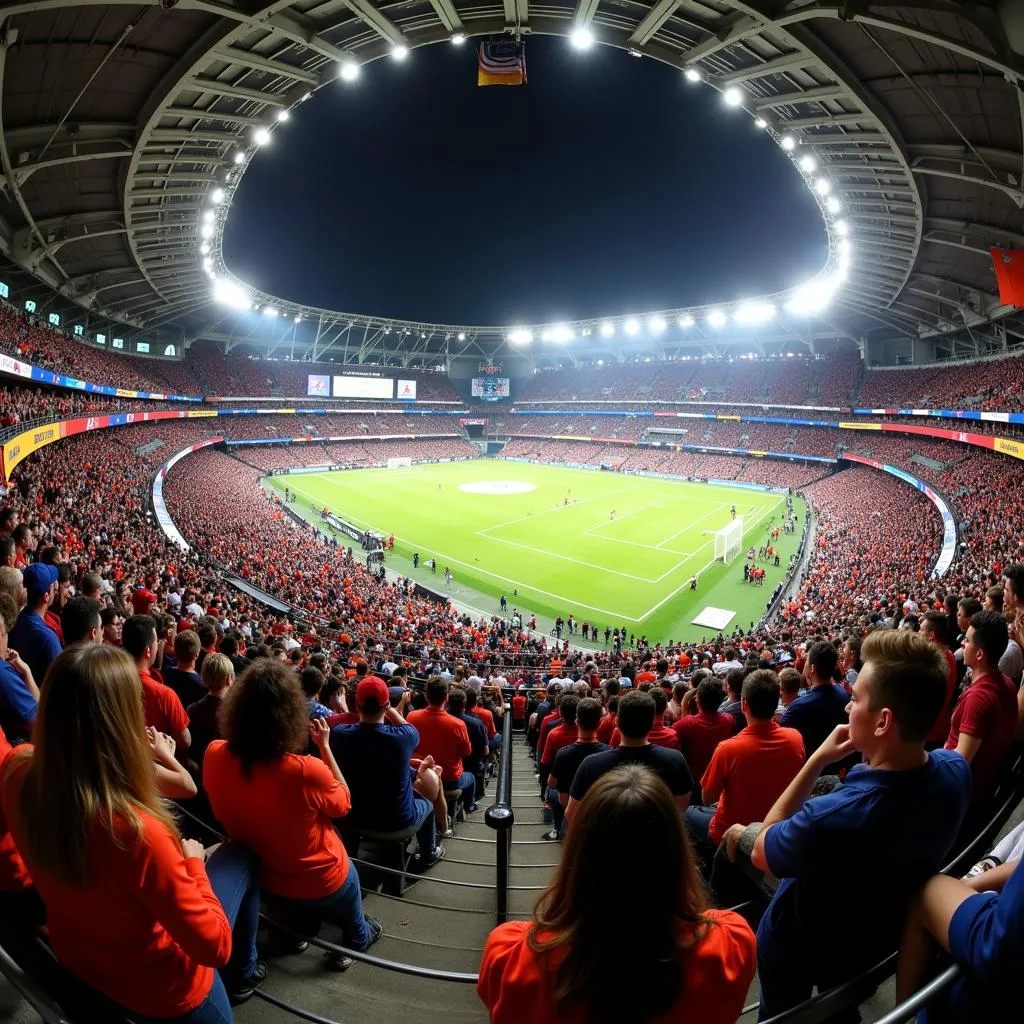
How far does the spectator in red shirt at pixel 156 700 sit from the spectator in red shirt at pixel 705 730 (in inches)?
168

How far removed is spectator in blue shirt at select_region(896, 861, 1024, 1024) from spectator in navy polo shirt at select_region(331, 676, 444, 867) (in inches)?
124

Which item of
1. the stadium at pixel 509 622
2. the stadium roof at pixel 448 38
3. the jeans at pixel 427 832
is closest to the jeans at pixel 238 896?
the stadium at pixel 509 622

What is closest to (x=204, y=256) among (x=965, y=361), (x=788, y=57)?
(x=788, y=57)

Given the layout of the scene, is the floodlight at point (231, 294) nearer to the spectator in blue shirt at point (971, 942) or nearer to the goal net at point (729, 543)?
the goal net at point (729, 543)

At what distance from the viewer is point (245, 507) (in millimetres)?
40062

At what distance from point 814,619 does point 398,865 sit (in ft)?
67.2

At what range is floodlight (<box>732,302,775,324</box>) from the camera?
2506 inches

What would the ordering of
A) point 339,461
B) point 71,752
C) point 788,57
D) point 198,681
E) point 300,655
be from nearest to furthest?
point 71,752
point 198,681
point 300,655
point 788,57
point 339,461

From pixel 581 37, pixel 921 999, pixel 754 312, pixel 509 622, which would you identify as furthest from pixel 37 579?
pixel 754 312

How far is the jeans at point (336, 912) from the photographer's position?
323 cm

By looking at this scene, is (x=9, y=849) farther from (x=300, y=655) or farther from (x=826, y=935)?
(x=300, y=655)

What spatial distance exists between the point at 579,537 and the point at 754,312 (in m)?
40.6

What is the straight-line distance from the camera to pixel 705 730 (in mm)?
5637

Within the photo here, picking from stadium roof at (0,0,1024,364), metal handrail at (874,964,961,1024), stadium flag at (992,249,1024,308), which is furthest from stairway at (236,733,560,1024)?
stadium flag at (992,249,1024,308)
